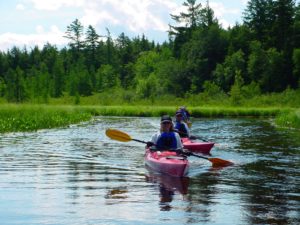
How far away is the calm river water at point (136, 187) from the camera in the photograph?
8.02 meters

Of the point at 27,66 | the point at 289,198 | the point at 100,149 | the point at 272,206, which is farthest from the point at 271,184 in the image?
the point at 27,66

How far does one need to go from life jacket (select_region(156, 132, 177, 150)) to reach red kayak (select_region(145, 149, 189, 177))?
19 centimetres

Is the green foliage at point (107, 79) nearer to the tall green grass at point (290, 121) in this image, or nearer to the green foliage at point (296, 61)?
the green foliage at point (296, 61)

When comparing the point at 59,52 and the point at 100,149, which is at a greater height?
the point at 59,52

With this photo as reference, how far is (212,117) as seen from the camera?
3894 cm

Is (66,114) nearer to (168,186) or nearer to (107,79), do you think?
(168,186)

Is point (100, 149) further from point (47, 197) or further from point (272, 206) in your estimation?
point (272, 206)

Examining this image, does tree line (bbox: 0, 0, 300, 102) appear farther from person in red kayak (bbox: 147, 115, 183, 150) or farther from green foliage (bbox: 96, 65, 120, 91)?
person in red kayak (bbox: 147, 115, 183, 150)

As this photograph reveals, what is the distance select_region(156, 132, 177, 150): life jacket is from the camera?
1276cm

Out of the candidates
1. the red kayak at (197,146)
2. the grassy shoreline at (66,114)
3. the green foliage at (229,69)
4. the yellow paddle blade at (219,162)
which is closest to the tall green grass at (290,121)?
the grassy shoreline at (66,114)

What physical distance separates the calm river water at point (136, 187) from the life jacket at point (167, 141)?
79cm

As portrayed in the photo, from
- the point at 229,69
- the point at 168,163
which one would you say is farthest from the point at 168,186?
the point at 229,69

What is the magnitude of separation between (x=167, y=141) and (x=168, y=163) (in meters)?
1.14

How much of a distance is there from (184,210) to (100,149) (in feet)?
32.3
